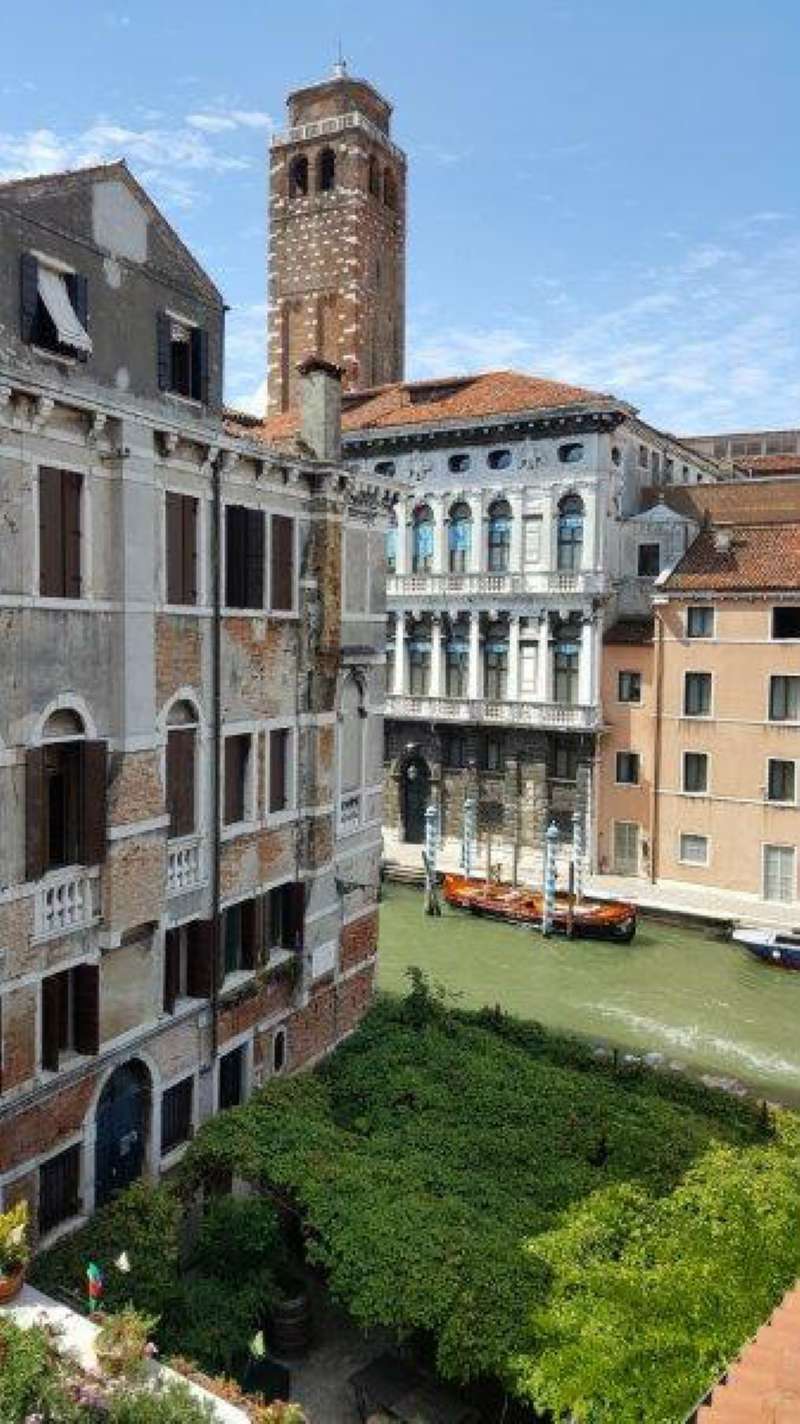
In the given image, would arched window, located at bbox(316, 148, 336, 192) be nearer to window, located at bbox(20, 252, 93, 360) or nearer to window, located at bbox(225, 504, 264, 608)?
window, located at bbox(225, 504, 264, 608)

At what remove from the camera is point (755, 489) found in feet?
106

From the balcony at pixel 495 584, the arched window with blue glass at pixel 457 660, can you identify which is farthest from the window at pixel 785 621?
the arched window with blue glass at pixel 457 660

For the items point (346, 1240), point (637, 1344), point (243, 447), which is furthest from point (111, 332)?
point (637, 1344)

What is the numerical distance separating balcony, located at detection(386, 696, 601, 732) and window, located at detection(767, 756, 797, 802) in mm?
4938

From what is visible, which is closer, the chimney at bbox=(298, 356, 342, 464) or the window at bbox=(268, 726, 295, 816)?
the window at bbox=(268, 726, 295, 816)

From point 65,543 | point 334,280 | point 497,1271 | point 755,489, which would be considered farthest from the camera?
point 334,280

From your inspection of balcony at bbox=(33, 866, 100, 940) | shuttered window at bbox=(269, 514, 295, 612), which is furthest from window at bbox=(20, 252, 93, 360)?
balcony at bbox=(33, 866, 100, 940)

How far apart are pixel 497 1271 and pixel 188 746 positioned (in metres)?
6.72

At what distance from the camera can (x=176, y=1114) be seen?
13703 millimetres

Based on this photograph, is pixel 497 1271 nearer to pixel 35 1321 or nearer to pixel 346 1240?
pixel 346 1240

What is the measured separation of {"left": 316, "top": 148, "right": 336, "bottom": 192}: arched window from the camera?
132ft

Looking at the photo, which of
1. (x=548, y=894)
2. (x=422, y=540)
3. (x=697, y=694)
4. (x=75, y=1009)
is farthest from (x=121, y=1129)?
(x=422, y=540)

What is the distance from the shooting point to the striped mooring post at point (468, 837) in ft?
105

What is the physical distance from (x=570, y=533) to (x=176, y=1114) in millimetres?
22030
